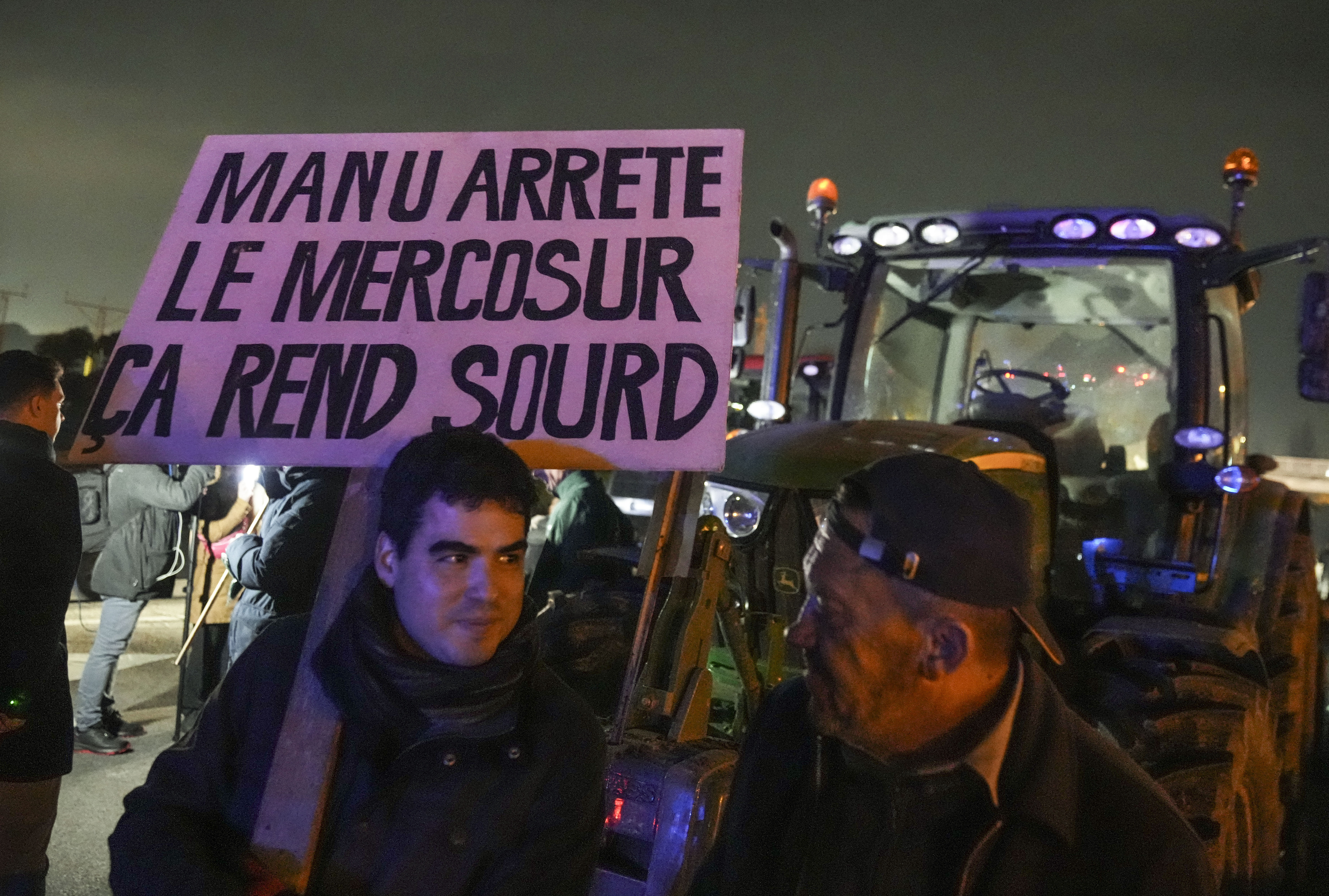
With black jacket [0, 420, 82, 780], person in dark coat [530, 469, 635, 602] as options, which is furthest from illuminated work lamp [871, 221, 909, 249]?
black jacket [0, 420, 82, 780]

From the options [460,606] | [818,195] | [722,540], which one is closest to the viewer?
[460,606]

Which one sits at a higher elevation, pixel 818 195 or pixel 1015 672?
pixel 818 195

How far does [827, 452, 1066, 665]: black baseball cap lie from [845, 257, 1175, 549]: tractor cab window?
3.49 m

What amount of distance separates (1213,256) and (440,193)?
3.87 meters

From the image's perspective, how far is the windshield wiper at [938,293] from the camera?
5332 millimetres

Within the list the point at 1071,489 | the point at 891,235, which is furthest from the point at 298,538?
the point at 1071,489

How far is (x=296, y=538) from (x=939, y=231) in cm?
334

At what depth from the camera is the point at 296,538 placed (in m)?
4.00

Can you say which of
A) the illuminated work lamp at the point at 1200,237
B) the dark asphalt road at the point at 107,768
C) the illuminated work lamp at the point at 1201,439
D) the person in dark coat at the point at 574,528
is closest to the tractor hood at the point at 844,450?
the illuminated work lamp at the point at 1201,439

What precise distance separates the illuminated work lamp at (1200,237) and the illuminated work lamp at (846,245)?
1515 mm

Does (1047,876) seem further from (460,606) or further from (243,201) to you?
(243,201)

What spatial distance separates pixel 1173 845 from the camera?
53.2 inches

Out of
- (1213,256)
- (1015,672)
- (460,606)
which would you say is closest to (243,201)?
(460,606)

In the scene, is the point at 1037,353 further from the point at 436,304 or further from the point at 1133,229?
the point at 436,304
